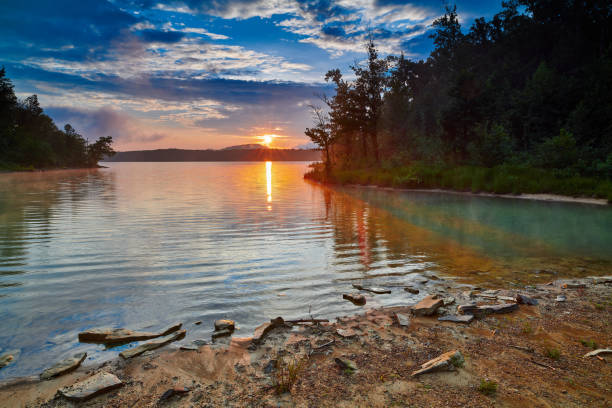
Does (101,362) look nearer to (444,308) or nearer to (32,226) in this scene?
(444,308)

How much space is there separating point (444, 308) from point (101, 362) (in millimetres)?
5630

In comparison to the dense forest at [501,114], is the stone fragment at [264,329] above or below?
below

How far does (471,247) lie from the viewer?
468 inches

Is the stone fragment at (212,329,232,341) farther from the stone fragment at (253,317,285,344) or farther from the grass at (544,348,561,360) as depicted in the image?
the grass at (544,348,561,360)

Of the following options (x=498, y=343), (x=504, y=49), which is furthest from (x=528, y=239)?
(x=504, y=49)

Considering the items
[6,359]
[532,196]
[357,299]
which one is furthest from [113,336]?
[532,196]

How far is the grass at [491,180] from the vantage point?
24078mm

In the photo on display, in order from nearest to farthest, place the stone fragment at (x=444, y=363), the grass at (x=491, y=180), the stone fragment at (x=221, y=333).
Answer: the stone fragment at (x=444, y=363), the stone fragment at (x=221, y=333), the grass at (x=491, y=180)

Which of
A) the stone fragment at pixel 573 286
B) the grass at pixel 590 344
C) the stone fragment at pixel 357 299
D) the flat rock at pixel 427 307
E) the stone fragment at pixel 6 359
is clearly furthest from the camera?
the stone fragment at pixel 573 286

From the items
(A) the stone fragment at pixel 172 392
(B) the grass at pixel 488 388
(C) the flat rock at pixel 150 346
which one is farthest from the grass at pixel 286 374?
(B) the grass at pixel 488 388

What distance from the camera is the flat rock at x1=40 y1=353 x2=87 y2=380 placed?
4164mm

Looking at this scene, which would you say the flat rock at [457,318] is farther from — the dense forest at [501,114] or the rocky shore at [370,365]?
the dense forest at [501,114]

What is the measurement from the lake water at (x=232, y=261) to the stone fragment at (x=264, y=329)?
0.93 feet

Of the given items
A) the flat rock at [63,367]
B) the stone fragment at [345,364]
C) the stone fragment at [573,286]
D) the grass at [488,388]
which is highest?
the grass at [488,388]
